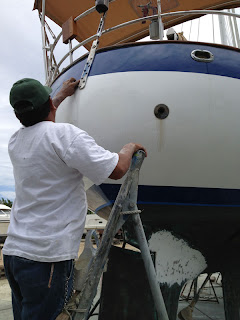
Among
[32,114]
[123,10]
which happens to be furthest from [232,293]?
[123,10]

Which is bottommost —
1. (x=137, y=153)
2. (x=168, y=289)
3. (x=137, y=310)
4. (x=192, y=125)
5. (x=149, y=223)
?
(x=137, y=310)

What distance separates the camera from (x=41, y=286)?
127 cm

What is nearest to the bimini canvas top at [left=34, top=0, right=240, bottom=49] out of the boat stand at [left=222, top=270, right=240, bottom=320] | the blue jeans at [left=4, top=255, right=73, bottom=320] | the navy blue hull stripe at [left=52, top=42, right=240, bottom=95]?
the navy blue hull stripe at [left=52, top=42, right=240, bottom=95]

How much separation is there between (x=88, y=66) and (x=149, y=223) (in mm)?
1372

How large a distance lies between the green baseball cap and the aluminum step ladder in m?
0.56

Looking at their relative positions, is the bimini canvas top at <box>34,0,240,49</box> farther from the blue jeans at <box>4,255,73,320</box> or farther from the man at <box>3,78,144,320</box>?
the blue jeans at <box>4,255,73,320</box>

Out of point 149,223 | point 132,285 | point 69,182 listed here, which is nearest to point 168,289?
point 132,285

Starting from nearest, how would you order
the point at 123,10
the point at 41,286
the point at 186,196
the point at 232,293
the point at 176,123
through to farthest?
the point at 41,286
the point at 176,123
the point at 186,196
the point at 232,293
the point at 123,10

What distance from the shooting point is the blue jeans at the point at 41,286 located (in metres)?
1.27

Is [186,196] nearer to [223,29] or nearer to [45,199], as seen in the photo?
[45,199]

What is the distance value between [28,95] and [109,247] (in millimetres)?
811

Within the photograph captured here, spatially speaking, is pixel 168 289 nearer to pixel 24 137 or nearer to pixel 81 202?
pixel 81 202

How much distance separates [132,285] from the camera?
2.39 meters

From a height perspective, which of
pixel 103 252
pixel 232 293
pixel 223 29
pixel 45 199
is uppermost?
pixel 223 29
